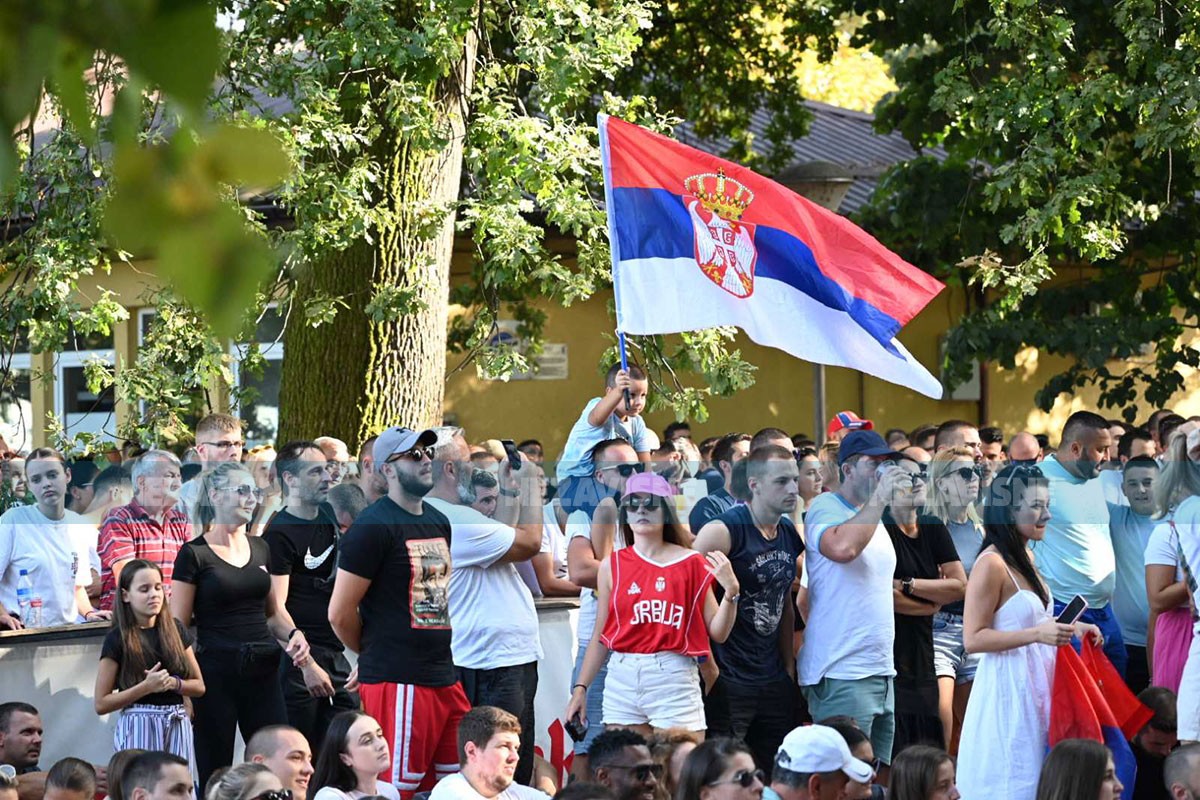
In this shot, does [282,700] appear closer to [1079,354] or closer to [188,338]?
[188,338]

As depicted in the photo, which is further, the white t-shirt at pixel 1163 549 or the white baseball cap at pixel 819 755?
the white t-shirt at pixel 1163 549

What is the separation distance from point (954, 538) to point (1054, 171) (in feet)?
16.2

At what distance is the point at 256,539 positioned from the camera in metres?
7.29

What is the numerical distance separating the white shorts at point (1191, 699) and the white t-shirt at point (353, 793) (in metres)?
2.94

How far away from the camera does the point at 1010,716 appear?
6.56m

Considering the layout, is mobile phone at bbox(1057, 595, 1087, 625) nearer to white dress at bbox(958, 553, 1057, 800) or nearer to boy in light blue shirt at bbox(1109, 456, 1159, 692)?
white dress at bbox(958, 553, 1057, 800)

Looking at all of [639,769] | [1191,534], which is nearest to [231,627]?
[639,769]

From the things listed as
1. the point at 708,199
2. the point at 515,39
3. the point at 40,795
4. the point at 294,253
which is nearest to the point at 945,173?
the point at 515,39

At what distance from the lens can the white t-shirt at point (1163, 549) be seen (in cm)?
722

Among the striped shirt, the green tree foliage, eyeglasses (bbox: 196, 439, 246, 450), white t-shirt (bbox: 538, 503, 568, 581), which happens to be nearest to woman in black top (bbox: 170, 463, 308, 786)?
the striped shirt

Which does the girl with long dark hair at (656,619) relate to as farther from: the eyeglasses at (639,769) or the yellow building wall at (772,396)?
the yellow building wall at (772,396)

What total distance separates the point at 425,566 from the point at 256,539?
32.0 inches

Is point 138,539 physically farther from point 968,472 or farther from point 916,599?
point 968,472

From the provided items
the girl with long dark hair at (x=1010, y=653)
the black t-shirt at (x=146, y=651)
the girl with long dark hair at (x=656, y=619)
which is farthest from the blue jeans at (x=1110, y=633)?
the black t-shirt at (x=146, y=651)
